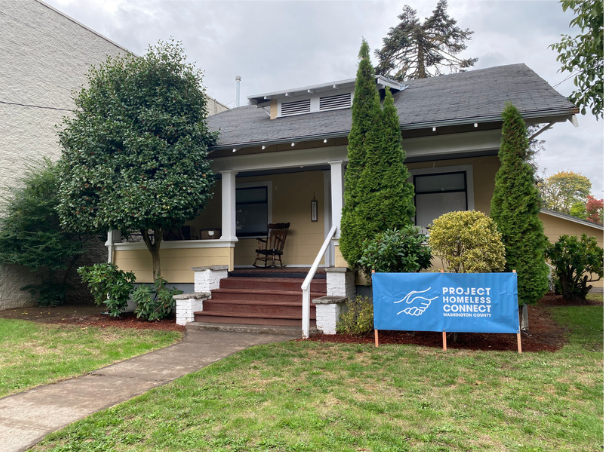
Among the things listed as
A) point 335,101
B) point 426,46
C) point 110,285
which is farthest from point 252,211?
point 426,46

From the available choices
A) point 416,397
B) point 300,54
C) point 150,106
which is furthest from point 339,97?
point 416,397

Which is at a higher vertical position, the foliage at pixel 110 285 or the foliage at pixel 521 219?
the foliage at pixel 521 219

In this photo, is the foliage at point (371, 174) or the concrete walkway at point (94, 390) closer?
the concrete walkway at point (94, 390)

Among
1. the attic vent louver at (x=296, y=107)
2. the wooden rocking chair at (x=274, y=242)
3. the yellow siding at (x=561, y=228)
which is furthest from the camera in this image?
the yellow siding at (x=561, y=228)

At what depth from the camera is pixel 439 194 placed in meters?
8.80

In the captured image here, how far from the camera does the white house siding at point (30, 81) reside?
10547 millimetres

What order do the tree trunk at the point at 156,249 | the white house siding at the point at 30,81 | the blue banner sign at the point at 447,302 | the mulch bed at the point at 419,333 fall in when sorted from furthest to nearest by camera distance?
1. the white house siding at the point at 30,81
2. the tree trunk at the point at 156,249
3. the mulch bed at the point at 419,333
4. the blue banner sign at the point at 447,302

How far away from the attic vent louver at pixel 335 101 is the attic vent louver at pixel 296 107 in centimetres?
36

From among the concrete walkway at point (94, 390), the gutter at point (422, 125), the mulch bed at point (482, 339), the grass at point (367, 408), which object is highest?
the gutter at point (422, 125)

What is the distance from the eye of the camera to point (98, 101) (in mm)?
8102

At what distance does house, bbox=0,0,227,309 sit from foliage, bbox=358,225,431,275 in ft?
29.0

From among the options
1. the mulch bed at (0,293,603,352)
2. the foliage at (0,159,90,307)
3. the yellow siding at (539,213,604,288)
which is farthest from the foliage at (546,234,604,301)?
the foliage at (0,159,90,307)

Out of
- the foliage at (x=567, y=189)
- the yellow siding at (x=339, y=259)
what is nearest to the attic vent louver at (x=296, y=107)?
the yellow siding at (x=339, y=259)

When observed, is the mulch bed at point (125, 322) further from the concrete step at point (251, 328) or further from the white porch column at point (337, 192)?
the white porch column at point (337, 192)
